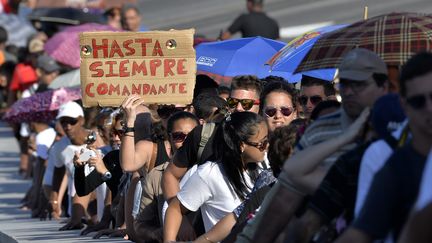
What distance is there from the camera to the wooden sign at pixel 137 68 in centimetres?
1030

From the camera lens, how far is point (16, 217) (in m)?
15.5

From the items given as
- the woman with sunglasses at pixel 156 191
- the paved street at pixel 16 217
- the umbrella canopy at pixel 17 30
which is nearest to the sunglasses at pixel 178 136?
the woman with sunglasses at pixel 156 191

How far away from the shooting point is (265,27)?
1898 centimetres

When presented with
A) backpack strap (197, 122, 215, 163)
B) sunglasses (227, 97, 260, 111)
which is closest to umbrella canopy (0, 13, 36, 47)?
sunglasses (227, 97, 260, 111)

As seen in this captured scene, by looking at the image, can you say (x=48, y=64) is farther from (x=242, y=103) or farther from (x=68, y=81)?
(x=242, y=103)

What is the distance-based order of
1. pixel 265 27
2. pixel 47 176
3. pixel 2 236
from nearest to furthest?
pixel 2 236 → pixel 47 176 → pixel 265 27

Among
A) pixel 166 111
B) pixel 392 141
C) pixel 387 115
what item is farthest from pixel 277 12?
pixel 392 141

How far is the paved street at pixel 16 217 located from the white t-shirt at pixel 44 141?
26.7 inches

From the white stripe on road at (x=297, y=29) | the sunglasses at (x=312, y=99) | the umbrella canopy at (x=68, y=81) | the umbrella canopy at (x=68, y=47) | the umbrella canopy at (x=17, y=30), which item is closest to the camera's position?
the sunglasses at (x=312, y=99)

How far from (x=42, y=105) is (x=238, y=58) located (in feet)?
14.6

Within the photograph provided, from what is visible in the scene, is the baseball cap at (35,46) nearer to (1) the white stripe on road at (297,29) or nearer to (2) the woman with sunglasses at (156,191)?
(1) the white stripe on road at (297,29)

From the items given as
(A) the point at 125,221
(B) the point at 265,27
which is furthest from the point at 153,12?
(A) the point at 125,221

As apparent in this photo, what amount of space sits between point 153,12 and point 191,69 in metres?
27.7

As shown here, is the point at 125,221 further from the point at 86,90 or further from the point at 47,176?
the point at 47,176
